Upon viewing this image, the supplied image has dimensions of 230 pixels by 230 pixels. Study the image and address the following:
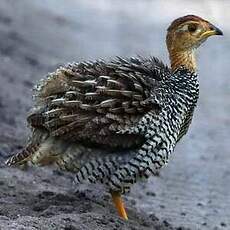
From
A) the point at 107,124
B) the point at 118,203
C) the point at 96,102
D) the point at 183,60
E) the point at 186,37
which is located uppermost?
the point at 186,37

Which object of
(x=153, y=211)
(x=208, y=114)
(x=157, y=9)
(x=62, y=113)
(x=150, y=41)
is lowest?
(x=153, y=211)

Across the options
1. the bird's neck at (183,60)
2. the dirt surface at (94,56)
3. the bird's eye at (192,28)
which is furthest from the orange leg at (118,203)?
the bird's eye at (192,28)

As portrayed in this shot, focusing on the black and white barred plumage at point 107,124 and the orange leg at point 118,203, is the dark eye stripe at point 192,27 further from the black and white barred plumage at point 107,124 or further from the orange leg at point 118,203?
the orange leg at point 118,203

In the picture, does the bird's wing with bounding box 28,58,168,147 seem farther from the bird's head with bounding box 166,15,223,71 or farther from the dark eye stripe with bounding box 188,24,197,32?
the dark eye stripe with bounding box 188,24,197,32

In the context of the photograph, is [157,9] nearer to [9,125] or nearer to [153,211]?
[9,125]

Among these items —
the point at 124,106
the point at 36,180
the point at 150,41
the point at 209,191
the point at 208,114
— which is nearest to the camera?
the point at 124,106

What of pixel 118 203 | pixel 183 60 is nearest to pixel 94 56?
pixel 183 60

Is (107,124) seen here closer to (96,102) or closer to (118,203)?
(96,102)

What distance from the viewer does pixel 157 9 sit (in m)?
23.5

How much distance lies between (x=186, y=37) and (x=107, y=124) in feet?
3.95

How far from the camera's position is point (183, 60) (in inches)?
333

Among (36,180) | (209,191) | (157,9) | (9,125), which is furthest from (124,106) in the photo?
(157,9)

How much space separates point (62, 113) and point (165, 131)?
31.3 inches

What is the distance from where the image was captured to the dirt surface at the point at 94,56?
8.00 m
